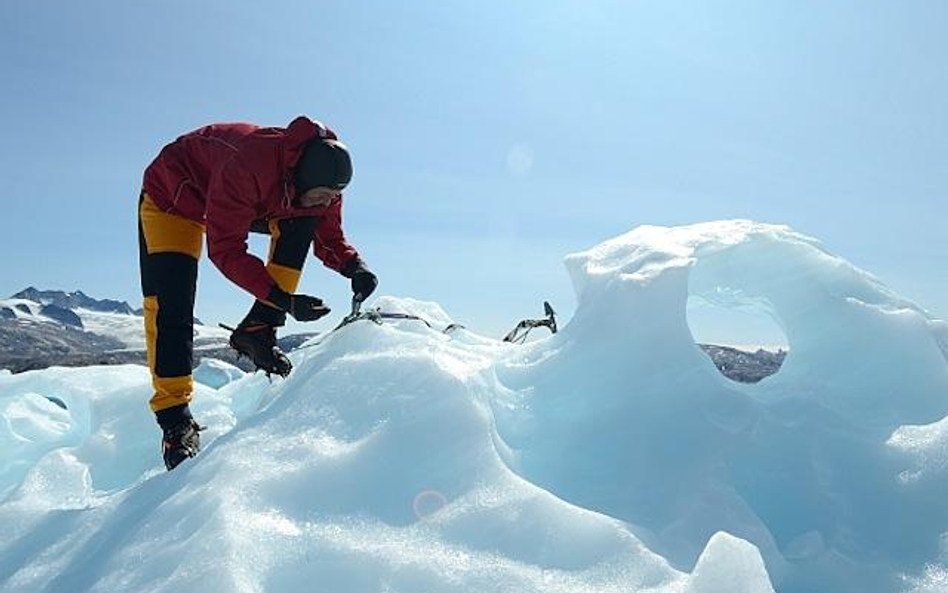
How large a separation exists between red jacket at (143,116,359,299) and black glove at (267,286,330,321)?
0.04 meters


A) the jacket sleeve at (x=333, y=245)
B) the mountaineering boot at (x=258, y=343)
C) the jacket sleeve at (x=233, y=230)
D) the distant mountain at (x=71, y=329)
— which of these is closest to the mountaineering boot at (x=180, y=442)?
the mountaineering boot at (x=258, y=343)

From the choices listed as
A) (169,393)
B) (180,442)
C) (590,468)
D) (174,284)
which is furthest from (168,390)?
(590,468)

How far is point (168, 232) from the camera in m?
3.28

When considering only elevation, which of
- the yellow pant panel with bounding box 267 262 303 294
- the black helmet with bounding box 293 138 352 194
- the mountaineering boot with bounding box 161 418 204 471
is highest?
the black helmet with bounding box 293 138 352 194

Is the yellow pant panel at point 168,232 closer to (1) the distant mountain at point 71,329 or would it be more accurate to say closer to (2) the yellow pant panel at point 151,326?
(2) the yellow pant panel at point 151,326

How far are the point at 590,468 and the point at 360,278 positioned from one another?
6.49 feet

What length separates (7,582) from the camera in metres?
1.95

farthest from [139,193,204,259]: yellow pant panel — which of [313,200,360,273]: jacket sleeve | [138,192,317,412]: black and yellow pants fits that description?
[313,200,360,273]: jacket sleeve

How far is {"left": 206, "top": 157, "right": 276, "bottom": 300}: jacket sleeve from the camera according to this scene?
300 centimetres

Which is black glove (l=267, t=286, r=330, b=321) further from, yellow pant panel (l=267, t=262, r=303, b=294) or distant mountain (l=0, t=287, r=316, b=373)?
distant mountain (l=0, t=287, r=316, b=373)

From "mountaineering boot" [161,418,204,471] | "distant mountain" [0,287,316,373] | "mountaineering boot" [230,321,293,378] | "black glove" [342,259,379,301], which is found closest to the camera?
"mountaineering boot" [161,418,204,471]

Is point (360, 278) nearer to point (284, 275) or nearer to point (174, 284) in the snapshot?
point (284, 275)

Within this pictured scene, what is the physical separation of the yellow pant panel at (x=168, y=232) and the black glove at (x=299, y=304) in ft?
1.88

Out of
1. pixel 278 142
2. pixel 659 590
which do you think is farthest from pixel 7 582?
pixel 278 142
